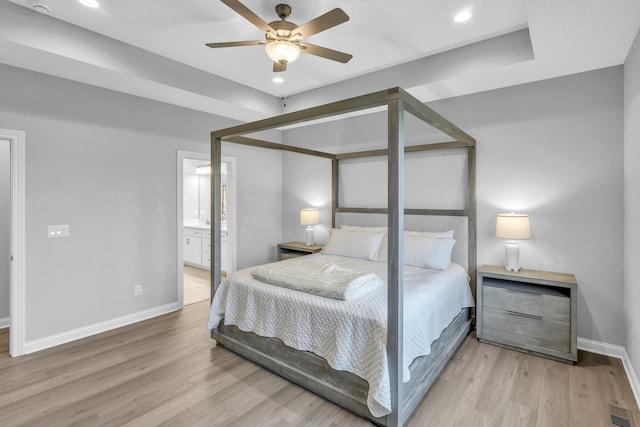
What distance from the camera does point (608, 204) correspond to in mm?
2885

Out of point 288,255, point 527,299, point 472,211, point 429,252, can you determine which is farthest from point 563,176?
point 288,255

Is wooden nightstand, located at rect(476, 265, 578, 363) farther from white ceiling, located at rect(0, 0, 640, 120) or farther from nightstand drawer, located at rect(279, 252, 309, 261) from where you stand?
nightstand drawer, located at rect(279, 252, 309, 261)

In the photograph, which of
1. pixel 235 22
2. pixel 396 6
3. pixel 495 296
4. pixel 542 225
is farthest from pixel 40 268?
pixel 542 225

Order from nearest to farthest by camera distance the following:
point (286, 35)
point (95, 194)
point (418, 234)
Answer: point (286, 35) → point (95, 194) → point (418, 234)

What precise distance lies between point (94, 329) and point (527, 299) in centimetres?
423

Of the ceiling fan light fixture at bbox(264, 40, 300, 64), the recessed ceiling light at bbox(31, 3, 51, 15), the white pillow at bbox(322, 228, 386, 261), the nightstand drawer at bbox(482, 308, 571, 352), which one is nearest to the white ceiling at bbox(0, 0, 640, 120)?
the recessed ceiling light at bbox(31, 3, 51, 15)

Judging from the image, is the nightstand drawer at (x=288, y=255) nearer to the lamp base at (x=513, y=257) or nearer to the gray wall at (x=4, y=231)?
the lamp base at (x=513, y=257)

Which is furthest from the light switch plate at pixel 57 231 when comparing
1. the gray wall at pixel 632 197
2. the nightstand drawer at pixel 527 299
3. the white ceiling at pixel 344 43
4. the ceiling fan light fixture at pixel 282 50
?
the gray wall at pixel 632 197

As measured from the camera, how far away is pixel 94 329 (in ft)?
11.0

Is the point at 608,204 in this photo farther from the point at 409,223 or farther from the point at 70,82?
the point at 70,82

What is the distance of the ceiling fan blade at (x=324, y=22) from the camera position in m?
1.95

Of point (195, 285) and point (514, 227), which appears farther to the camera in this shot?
point (195, 285)

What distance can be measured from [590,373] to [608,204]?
144cm

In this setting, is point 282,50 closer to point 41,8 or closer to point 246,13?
point 246,13
